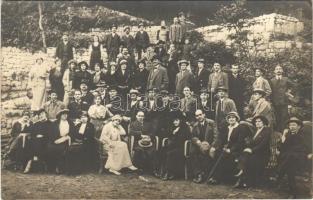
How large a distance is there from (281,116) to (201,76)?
4.25 feet

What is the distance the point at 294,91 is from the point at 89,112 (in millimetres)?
3004

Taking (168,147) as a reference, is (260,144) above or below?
above

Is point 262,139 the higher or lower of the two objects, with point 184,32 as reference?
lower

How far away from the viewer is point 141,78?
5730mm

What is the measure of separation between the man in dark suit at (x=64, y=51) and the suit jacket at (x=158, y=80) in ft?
3.99

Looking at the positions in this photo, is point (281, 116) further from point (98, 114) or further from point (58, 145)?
point (58, 145)

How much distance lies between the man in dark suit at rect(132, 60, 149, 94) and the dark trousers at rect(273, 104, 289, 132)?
6.30ft

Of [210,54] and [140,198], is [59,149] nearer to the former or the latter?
[140,198]

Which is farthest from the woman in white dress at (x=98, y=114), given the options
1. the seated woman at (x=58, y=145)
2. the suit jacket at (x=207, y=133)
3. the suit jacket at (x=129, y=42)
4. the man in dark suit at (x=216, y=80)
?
the man in dark suit at (x=216, y=80)

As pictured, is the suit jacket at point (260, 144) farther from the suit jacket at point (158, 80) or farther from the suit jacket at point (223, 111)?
the suit jacket at point (158, 80)

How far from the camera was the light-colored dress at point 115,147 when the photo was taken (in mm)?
5602

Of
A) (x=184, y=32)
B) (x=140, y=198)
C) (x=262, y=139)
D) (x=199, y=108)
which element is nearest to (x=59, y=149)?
(x=140, y=198)

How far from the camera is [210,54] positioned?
571cm

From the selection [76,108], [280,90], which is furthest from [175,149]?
[280,90]
